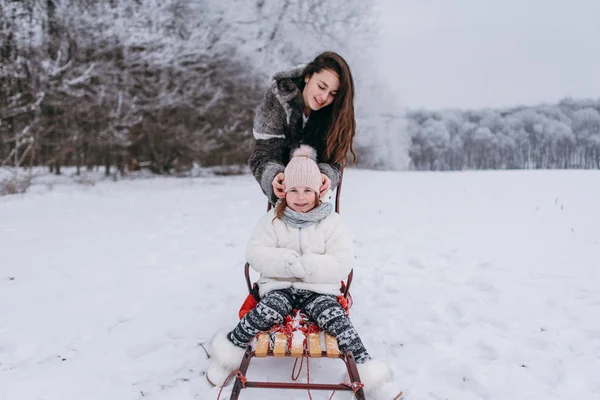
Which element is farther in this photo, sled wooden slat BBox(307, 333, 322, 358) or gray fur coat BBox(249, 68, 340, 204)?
gray fur coat BBox(249, 68, 340, 204)

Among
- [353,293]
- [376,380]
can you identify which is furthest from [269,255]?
[353,293]

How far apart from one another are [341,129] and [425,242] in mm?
2634

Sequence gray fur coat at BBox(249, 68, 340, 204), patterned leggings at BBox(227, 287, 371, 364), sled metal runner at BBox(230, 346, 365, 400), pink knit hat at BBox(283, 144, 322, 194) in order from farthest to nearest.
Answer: gray fur coat at BBox(249, 68, 340, 204), pink knit hat at BBox(283, 144, 322, 194), patterned leggings at BBox(227, 287, 371, 364), sled metal runner at BBox(230, 346, 365, 400)

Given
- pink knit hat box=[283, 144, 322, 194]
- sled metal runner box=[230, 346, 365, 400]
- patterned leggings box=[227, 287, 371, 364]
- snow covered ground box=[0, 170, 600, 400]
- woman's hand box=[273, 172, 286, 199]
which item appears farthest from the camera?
woman's hand box=[273, 172, 286, 199]

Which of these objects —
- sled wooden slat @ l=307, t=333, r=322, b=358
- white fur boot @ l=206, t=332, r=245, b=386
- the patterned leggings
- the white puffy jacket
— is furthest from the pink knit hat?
white fur boot @ l=206, t=332, r=245, b=386

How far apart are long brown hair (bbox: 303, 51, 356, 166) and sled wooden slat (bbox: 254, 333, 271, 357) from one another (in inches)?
46.1

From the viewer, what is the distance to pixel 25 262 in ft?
13.0

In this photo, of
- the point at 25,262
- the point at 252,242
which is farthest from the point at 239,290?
the point at 25,262

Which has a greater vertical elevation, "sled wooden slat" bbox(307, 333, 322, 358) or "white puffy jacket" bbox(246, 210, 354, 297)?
"white puffy jacket" bbox(246, 210, 354, 297)

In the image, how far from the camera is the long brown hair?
262cm

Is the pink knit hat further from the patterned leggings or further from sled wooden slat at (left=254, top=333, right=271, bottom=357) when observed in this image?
sled wooden slat at (left=254, top=333, right=271, bottom=357)

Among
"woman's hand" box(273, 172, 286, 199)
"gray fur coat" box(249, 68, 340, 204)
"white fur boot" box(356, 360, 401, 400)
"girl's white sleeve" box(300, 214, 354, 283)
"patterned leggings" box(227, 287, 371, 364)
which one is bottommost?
"white fur boot" box(356, 360, 401, 400)

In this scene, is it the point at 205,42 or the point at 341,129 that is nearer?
the point at 341,129

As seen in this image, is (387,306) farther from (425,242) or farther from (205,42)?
(205,42)
